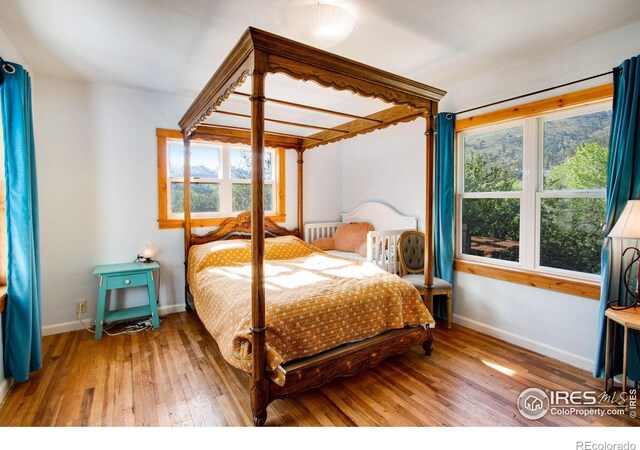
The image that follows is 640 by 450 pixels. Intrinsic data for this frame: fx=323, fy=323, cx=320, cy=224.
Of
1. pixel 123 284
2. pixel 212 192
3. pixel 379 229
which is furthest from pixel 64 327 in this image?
pixel 379 229

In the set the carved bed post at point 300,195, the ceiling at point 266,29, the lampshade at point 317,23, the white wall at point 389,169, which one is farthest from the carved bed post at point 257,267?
the carved bed post at point 300,195

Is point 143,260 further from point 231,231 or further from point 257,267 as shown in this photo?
point 257,267

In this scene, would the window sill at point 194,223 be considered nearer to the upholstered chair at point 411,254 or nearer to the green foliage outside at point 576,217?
the upholstered chair at point 411,254

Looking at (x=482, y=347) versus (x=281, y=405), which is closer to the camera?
(x=281, y=405)

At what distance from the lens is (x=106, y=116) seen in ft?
11.0

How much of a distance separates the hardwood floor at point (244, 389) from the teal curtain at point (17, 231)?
27 cm

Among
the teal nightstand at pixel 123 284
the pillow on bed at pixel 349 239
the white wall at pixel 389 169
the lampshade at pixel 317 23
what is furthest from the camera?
the pillow on bed at pixel 349 239

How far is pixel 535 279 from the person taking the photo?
280 centimetres

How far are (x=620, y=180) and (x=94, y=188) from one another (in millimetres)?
4508

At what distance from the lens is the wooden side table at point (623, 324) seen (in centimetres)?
191

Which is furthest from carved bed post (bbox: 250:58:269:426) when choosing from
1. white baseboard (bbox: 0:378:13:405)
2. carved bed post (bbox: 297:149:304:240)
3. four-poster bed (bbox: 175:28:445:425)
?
carved bed post (bbox: 297:149:304:240)
